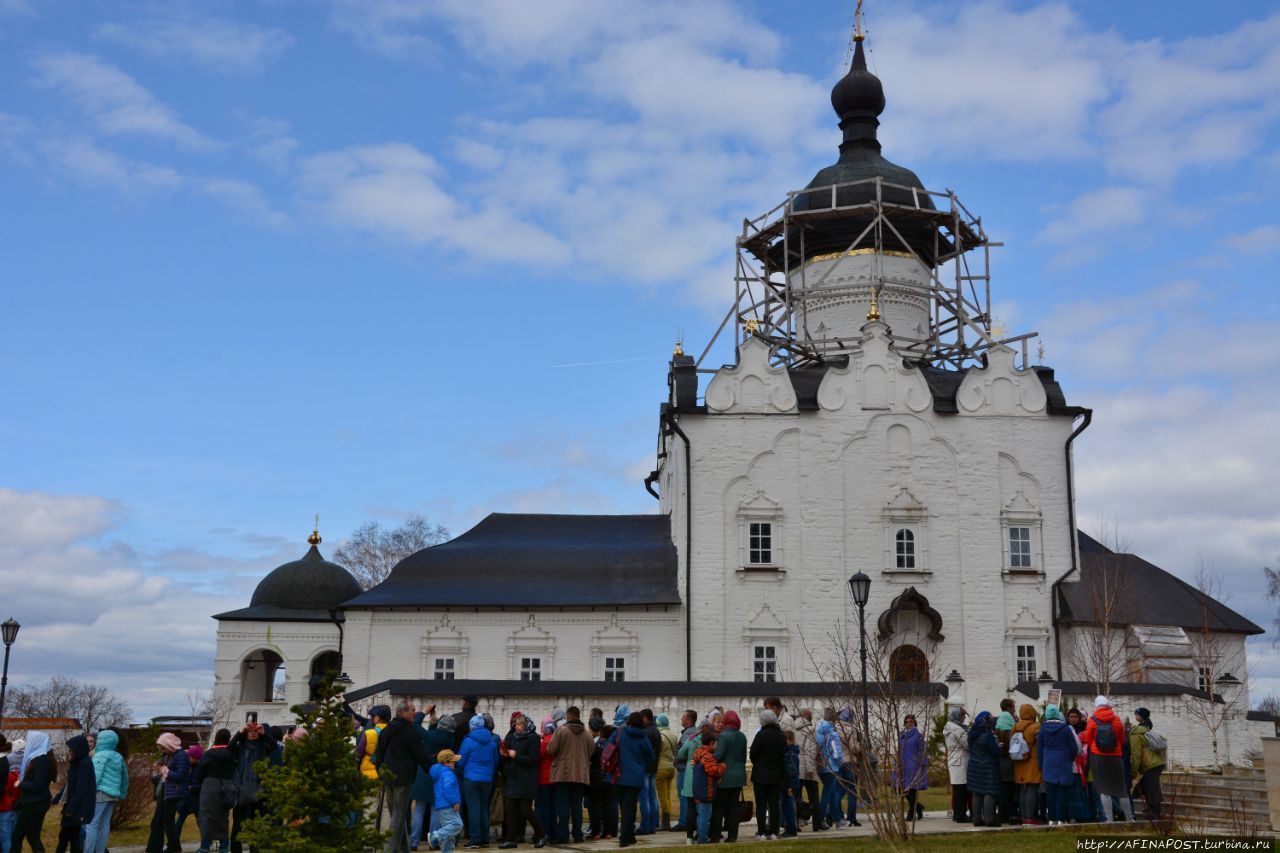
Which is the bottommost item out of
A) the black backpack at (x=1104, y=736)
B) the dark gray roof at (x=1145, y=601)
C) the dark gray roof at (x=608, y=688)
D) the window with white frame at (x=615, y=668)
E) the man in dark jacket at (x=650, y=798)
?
the man in dark jacket at (x=650, y=798)

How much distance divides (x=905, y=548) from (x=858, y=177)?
13833mm

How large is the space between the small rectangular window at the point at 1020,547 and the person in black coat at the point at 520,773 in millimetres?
22217

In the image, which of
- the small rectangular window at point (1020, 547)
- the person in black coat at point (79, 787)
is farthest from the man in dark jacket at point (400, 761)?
the small rectangular window at point (1020, 547)

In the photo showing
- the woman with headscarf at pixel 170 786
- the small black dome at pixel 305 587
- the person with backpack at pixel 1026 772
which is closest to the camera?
the woman with headscarf at pixel 170 786

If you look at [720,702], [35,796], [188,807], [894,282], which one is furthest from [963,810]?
[894,282]

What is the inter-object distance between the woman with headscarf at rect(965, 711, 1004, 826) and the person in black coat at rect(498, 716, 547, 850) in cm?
562

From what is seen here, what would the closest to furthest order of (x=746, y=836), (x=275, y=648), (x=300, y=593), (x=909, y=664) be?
(x=746, y=836), (x=909, y=664), (x=275, y=648), (x=300, y=593)

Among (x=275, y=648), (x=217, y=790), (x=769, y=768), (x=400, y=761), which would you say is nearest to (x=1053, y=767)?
(x=769, y=768)

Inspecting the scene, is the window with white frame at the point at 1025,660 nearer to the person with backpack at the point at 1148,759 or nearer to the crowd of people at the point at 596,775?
the crowd of people at the point at 596,775

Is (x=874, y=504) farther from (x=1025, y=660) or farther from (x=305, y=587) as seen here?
(x=305, y=587)

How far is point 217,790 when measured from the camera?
1470cm

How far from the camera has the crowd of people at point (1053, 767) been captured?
16078 mm

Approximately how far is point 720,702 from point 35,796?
14.1m

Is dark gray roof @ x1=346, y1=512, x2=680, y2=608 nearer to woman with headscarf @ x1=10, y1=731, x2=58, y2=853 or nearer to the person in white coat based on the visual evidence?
the person in white coat
